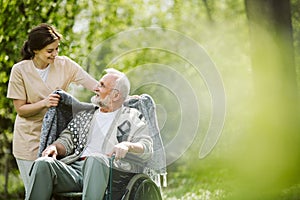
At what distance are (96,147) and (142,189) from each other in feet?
1.33

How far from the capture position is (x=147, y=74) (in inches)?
409

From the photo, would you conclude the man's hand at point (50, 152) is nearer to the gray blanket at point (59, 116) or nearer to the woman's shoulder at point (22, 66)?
the gray blanket at point (59, 116)

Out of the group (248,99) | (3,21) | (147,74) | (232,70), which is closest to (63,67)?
(3,21)

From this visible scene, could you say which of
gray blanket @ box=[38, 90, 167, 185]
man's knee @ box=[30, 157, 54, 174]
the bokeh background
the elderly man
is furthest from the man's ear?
the bokeh background

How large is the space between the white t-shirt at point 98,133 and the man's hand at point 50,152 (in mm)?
176

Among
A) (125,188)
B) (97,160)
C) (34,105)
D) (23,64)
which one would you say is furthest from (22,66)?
(125,188)

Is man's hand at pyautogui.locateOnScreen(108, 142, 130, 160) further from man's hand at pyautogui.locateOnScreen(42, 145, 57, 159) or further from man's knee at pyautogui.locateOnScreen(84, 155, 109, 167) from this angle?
man's hand at pyautogui.locateOnScreen(42, 145, 57, 159)

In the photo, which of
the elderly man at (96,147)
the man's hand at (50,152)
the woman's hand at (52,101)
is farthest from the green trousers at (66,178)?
the woman's hand at (52,101)

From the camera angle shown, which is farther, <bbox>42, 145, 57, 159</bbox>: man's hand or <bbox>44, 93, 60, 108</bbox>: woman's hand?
<bbox>44, 93, 60, 108</bbox>: woman's hand

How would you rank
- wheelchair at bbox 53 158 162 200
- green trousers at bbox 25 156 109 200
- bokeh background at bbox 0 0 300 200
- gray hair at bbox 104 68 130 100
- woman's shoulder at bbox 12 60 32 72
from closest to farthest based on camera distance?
green trousers at bbox 25 156 109 200, wheelchair at bbox 53 158 162 200, gray hair at bbox 104 68 130 100, woman's shoulder at bbox 12 60 32 72, bokeh background at bbox 0 0 300 200

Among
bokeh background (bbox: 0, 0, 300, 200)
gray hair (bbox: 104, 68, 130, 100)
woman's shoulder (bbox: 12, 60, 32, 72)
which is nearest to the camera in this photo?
gray hair (bbox: 104, 68, 130, 100)

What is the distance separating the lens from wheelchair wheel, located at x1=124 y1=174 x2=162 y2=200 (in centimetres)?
398

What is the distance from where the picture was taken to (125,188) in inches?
158

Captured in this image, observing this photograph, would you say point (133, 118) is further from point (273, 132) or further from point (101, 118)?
point (273, 132)
